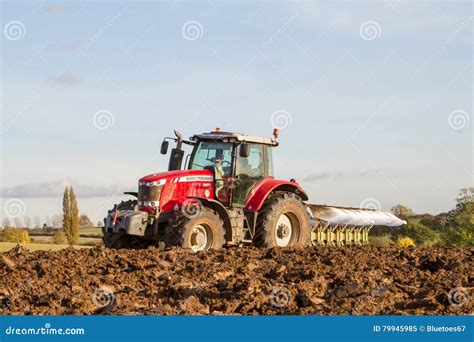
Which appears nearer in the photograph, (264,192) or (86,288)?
(86,288)

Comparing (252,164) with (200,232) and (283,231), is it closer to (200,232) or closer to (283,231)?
(283,231)

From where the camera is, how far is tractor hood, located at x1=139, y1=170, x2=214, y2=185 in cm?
1402

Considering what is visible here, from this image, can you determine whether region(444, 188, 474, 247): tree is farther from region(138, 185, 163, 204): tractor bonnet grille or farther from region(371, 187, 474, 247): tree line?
region(138, 185, 163, 204): tractor bonnet grille

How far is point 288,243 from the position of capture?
51.5ft

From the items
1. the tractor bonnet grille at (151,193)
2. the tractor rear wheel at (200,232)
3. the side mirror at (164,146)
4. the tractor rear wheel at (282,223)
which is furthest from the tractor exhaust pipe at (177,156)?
the tractor rear wheel at (282,223)

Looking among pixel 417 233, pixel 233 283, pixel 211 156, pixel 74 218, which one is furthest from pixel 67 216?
pixel 233 283

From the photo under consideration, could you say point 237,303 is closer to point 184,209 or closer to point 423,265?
point 423,265

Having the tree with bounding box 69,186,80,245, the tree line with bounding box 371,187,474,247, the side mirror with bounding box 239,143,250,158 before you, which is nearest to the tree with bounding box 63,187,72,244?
the tree with bounding box 69,186,80,245

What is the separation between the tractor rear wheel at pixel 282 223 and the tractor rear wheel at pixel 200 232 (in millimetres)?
1073

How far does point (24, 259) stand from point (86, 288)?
11.0 ft

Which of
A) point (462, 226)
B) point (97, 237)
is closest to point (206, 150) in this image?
point (462, 226)

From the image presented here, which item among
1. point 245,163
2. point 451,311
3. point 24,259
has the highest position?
point 245,163

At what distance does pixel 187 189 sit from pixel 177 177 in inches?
11.1

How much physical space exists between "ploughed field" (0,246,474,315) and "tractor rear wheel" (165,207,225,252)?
0.58 metres
